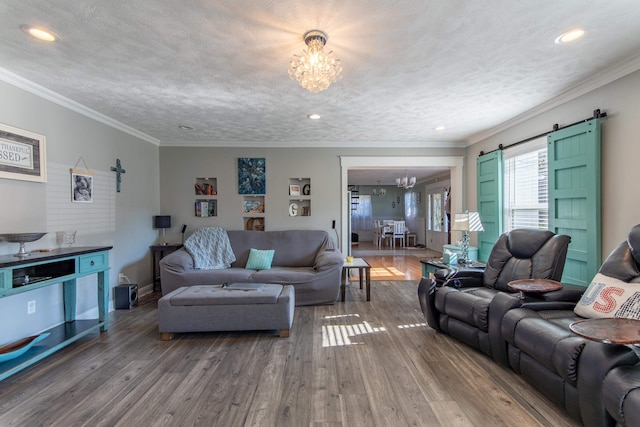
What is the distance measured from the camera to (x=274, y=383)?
2.23m

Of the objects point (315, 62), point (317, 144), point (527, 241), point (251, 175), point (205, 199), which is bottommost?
point (527, 241)

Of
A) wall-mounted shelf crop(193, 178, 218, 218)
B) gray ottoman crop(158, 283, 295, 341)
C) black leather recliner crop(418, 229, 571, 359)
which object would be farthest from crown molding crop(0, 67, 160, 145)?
black leather recliner crop(418, 229, 571, 359)

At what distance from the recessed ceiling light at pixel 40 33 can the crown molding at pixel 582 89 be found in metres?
4.29

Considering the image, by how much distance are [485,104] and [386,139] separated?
1818 millimetres

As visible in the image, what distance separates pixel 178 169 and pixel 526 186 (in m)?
5.16

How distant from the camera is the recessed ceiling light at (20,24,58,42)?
200 cm

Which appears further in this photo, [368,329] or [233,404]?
[368,329]

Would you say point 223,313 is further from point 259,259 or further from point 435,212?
point 435,212

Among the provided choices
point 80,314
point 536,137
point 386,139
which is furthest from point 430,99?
point 80,314

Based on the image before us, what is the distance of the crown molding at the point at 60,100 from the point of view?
2686 mm

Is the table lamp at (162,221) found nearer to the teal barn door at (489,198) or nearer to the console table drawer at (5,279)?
the console table drawer at (5,279)

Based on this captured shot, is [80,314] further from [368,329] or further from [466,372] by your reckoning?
[466,372]

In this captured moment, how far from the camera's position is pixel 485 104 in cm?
346

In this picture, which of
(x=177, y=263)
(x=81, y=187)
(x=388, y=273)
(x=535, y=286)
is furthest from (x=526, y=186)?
(x=81, y=187)
